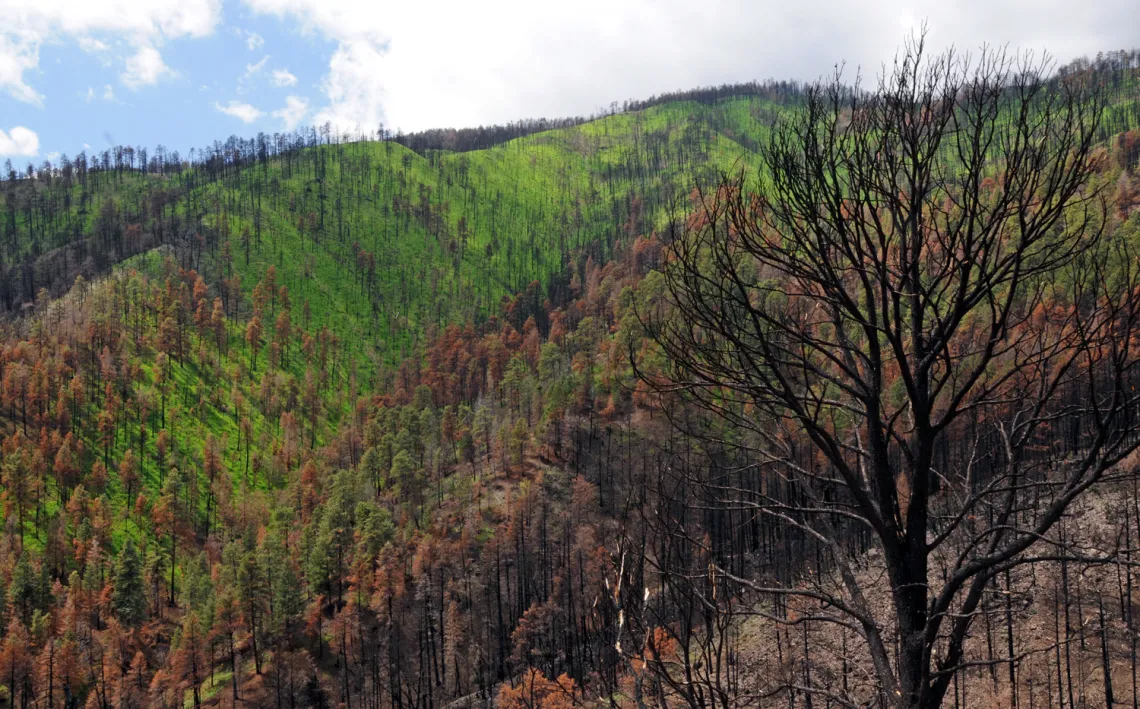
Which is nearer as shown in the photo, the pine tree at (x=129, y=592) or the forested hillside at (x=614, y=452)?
the forested hillside at (x=614, y=452)

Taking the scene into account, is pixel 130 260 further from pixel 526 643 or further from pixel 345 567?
pixel 526 643

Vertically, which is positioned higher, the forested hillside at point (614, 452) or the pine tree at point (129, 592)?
the forested hillside at point (614, 452)

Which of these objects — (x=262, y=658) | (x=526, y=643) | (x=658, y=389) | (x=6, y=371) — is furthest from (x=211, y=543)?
(x=658, y=389)

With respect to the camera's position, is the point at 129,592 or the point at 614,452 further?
the point at 614,452

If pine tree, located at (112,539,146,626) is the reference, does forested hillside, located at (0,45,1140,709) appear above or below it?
above

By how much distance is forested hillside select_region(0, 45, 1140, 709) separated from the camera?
3822mm

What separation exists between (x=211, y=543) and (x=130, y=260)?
3592 inches

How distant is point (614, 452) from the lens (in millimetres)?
88188

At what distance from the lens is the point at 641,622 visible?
325 centimetres

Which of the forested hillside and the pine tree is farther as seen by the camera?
the pine tree

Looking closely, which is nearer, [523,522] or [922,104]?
[922,104]

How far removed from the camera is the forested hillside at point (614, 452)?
12.5 ft

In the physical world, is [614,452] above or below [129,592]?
above

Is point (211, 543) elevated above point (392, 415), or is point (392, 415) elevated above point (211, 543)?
point (392, 415)
